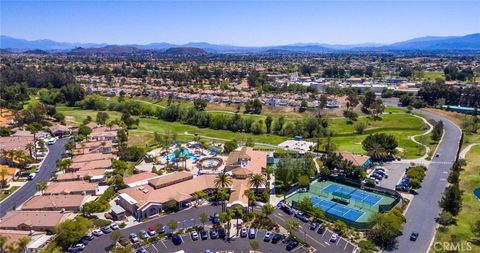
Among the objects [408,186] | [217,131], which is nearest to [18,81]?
[217,131]

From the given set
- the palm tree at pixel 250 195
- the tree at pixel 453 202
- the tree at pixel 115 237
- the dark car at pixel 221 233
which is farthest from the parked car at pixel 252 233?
the tree at pixel 453 202

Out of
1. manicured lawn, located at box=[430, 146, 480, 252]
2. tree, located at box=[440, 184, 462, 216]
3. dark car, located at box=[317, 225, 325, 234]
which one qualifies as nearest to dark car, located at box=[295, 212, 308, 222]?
dark car, located at box=[317, 225, 325, 234]

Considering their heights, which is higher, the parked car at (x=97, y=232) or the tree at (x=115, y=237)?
the tree at (x=115, y=237)

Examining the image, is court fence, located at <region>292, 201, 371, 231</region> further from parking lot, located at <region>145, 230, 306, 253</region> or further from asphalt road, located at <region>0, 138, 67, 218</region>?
asphalt road, located at <region>0, 138, 67, 218</region>

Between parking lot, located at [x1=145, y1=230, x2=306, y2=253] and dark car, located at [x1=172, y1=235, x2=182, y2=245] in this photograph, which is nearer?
parking lot, located at [x1=145, y1=230, x2=306, y2=253]

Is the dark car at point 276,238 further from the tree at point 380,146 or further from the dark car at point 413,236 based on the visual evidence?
the tree at point 380,146
